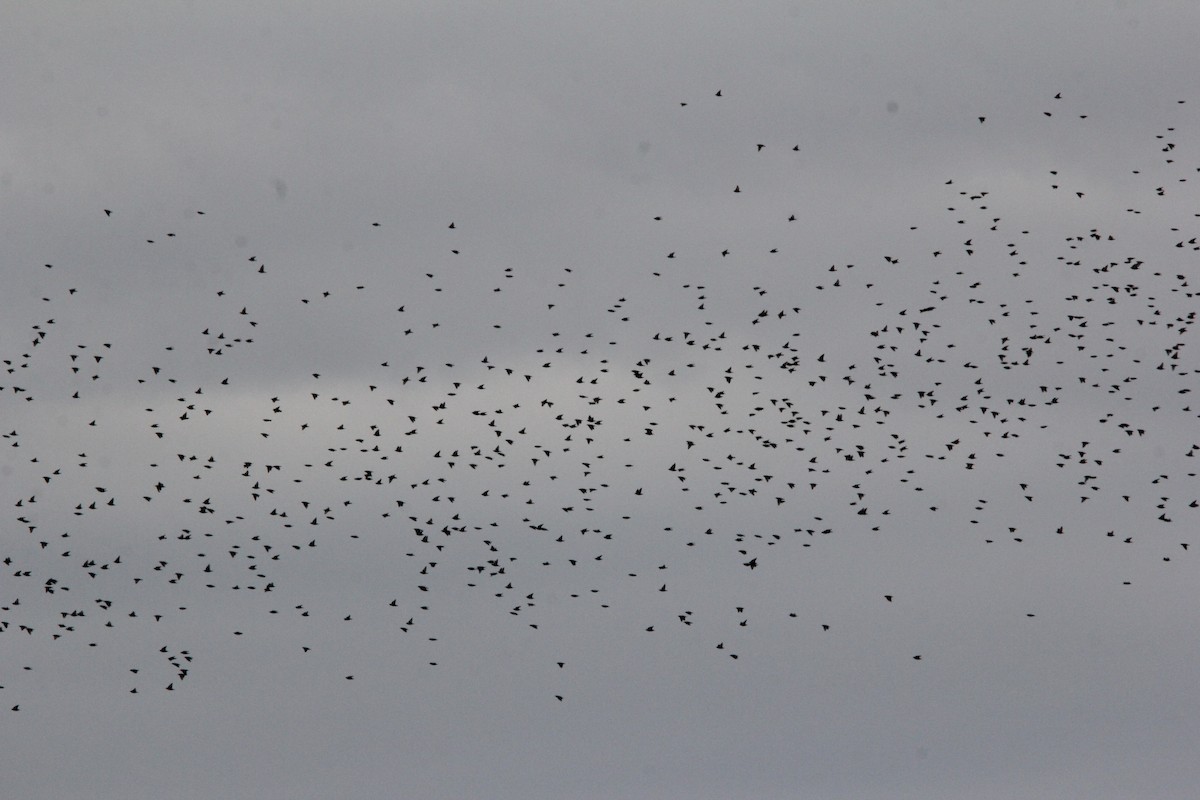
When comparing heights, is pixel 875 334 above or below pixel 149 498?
above

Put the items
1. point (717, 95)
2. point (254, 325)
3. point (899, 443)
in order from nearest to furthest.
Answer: point (717, 95)
point (254, 325)
point (899, 443)

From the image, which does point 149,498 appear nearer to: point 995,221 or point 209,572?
point 209,572

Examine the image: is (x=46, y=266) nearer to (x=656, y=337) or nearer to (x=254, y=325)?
(x=254, y=325)

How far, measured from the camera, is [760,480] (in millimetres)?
119438

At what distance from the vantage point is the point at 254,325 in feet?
370

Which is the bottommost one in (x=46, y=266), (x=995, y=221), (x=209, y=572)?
(x=209, y=572)

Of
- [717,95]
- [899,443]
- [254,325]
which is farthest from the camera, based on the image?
[899,443]

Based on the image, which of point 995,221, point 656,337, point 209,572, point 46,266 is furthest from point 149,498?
point 995,221

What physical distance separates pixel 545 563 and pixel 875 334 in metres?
18.9

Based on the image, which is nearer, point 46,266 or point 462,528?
point 46,266

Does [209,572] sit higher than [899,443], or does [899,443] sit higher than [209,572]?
[899,443]

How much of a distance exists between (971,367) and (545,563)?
71.9ft

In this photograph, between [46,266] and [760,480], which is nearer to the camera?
[46,266]

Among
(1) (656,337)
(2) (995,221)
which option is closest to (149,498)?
(1) (656,337)
